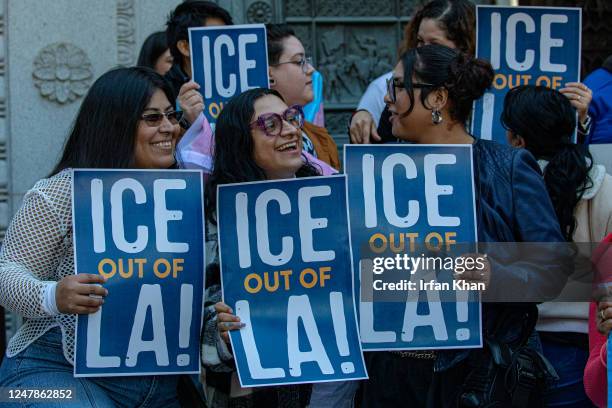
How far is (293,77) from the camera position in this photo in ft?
18.6

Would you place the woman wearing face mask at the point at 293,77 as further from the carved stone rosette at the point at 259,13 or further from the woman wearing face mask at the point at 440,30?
the carved stone rosette at the point at 259,13

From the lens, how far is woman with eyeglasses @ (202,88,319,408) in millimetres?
4188

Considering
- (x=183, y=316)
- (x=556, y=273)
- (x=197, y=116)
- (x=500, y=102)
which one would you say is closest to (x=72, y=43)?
(x=197, y=116)

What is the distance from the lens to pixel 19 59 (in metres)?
7.35

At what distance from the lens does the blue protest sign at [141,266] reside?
4.01 metres

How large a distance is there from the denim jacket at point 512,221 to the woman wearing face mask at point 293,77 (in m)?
1.52

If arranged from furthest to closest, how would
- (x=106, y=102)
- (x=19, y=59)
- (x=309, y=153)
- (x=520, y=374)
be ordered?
(x=19, y=59) < (x=309, y=153) < (x=106, y=102) < (x=520, y=374)

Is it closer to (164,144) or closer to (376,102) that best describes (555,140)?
(376,102)

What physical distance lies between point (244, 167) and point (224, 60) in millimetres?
1195

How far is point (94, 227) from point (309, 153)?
139 centimetres

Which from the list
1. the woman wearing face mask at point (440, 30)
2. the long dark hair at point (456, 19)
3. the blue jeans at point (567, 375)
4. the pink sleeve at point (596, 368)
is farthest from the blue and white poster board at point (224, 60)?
the pink sleeve at point (596, 368)

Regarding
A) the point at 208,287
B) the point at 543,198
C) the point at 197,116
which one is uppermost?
the point at 197,116

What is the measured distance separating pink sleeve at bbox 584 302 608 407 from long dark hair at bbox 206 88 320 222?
4.52 ft

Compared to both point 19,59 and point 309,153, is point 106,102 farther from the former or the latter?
point 19,59
